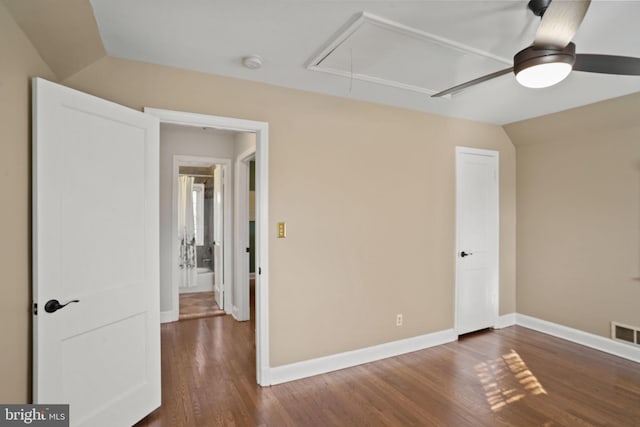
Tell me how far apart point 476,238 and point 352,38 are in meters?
3.01

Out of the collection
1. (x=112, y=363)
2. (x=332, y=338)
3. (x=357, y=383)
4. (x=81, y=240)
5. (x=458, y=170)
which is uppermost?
(x=458, y=170)

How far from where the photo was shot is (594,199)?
3.67 meters

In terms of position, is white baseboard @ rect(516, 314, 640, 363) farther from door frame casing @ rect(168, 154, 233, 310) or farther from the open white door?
the open white door


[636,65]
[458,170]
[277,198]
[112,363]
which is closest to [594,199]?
[458,170]

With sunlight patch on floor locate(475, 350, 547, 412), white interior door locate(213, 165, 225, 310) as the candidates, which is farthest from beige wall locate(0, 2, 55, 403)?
white interior door locate(213, 165, 225, 310)

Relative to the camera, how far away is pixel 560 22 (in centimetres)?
129

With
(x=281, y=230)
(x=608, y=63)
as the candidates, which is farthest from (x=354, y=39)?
(x=281, y=230)

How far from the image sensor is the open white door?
1.75 meters

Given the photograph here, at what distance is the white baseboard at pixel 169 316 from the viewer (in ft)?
14.7

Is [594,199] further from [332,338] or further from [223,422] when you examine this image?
[223,422]

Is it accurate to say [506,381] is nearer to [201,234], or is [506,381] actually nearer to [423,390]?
[423,390]

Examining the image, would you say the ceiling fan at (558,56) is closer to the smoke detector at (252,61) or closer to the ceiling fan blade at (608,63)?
the ceiling fan blade at (608,63)

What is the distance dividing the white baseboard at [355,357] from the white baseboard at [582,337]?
1.23 m

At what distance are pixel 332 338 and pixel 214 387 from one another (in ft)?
3.64
